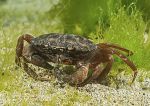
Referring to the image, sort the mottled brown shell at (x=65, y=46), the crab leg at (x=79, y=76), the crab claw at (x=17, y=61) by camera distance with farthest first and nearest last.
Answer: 1. the crab claw at (x=17, y=61)
2. the mottled brown shell at (x=65, y=46)
3. the crab leg at (x=79, y=76)

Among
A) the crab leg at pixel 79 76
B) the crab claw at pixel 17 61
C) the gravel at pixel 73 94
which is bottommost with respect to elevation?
the gravel at pixel 73 94

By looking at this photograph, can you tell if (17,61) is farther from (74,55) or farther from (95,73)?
(95,73)

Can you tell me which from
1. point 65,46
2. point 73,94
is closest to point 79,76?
point 73,94

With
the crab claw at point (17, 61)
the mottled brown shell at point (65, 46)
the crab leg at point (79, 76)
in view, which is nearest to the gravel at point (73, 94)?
the crab leg at point (79, 76)

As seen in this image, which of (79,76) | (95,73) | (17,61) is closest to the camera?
(79,76)

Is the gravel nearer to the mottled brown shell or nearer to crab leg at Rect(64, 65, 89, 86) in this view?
crab leg at Rect(64, 65, 89, 86)

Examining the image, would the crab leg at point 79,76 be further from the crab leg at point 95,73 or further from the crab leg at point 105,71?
the crab leg at point 105,71

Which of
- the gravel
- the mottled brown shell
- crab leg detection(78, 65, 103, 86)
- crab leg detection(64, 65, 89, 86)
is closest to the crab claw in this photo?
the gravel

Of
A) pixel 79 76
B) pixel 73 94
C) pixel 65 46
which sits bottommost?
pixel 73 94
